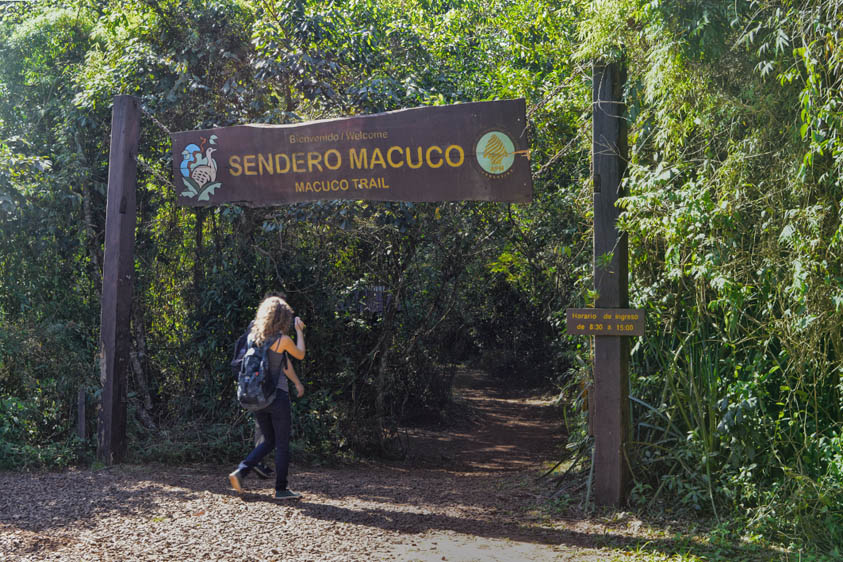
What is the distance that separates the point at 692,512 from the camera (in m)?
5.48

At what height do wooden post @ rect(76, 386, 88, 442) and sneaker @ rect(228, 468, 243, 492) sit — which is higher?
wooden post @ rect(76, 386, 88, 442)

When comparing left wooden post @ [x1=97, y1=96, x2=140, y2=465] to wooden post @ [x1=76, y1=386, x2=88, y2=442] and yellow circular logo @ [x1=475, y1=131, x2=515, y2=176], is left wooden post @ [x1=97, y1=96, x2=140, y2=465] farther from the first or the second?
yellow circular logo @ [x1=475, y1=131, x2=515, y2=176]

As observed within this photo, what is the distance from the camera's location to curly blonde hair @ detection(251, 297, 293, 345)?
6113 millimetres

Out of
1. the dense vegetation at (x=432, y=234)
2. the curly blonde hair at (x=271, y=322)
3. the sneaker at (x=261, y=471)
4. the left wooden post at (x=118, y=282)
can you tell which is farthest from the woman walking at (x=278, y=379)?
the dense vegetation at (x=432, y=234)

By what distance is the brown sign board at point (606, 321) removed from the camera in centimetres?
559

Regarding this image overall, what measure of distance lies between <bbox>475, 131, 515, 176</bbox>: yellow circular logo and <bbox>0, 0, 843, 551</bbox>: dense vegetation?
1.68 ft

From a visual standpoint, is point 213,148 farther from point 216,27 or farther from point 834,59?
point 834,59

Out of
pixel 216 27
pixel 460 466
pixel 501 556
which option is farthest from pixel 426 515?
pixel 216 27

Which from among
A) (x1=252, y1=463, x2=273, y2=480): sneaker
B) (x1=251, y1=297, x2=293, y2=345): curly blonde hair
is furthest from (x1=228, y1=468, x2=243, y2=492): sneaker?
(x1=251, y1=297, x2=293, y2=345): curly blonde hair

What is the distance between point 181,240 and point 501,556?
638 centimetres

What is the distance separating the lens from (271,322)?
241 inches

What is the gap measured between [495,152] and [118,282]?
3941 millimetres

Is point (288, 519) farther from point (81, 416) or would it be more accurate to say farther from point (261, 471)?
point (81, 416)

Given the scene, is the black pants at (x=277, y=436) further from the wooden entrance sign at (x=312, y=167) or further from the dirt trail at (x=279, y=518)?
the wooden entrance sign at (x=312, y=167)
